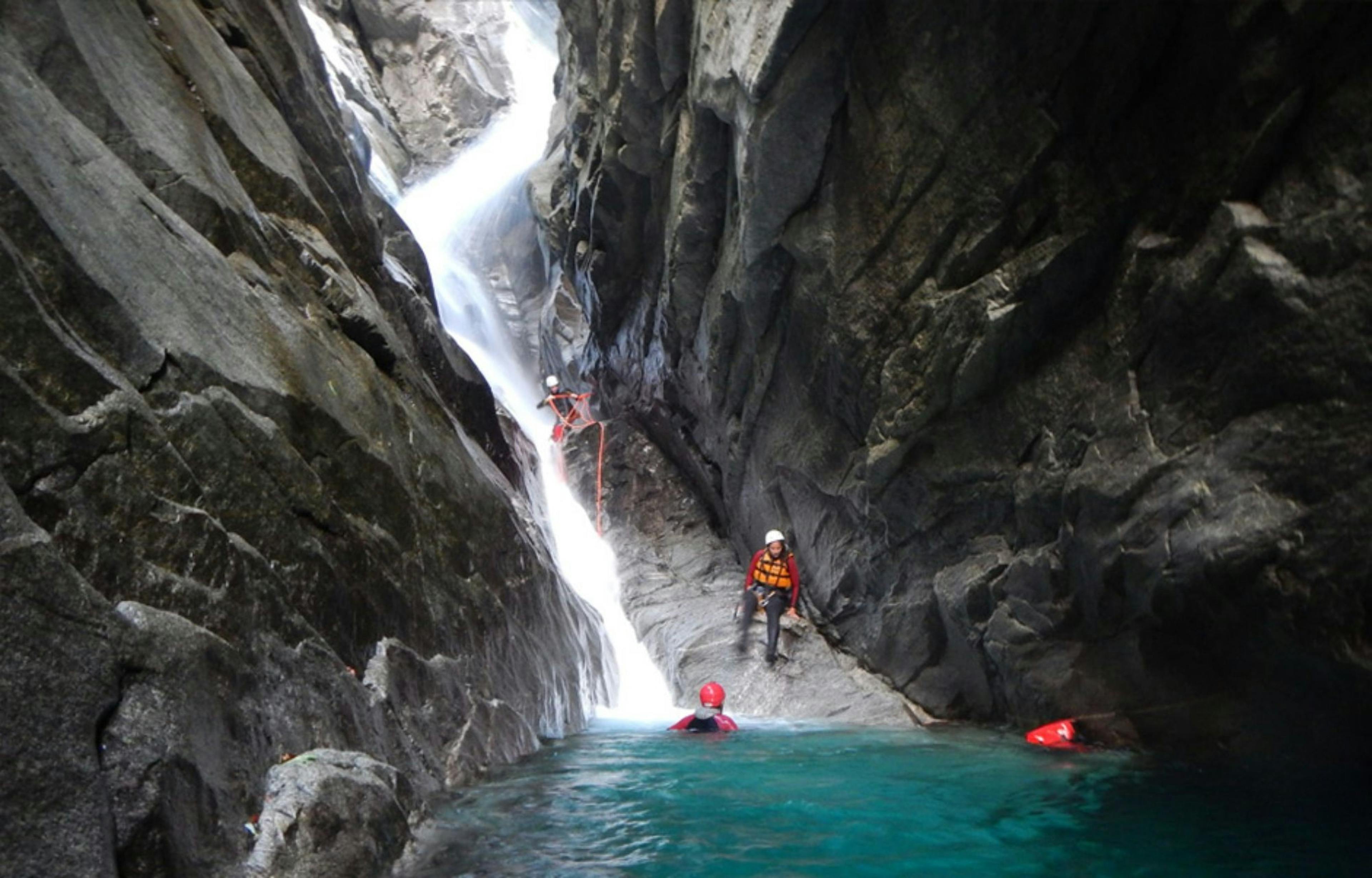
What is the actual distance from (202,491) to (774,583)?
9148mm

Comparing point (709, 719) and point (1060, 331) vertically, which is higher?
point (1060, 331)

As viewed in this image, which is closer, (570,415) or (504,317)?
(570,415)

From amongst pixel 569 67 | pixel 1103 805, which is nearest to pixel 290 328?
pixel 1103 805

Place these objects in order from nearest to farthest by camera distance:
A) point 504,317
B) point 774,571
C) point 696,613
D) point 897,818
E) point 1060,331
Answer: point 897,818 < point 1060,331 < point 774,571 < point 696,613 < point 504,317

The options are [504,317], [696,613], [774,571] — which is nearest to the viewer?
[774,571]

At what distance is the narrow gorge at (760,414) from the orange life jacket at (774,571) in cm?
66

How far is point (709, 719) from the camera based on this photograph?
35.9ft

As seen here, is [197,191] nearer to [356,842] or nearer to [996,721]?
[356,842]

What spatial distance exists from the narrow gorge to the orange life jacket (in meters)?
0.66

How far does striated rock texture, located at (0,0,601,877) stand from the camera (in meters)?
3.95

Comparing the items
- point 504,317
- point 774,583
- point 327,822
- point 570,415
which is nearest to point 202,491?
point 327,822

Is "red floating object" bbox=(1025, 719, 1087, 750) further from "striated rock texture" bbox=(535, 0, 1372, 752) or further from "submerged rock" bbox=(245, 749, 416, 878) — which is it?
"submerged rock" bbox=(245, 749, 416, 878)

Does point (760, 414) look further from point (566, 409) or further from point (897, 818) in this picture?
point (566, 409)

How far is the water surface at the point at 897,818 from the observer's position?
5723 mm
